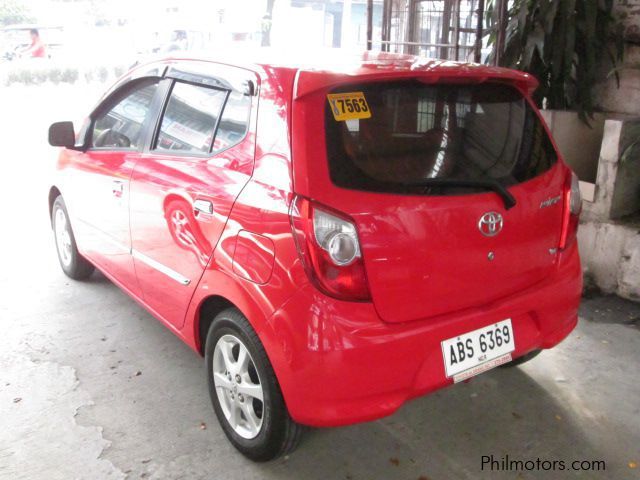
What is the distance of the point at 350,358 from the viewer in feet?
6.09

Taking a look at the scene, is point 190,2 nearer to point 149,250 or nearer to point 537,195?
point 149,250

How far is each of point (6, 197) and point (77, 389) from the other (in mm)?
4649

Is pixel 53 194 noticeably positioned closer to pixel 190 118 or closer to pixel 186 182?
pixel 190 118

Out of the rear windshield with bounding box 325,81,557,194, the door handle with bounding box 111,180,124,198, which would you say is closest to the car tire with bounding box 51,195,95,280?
the door handle with bounding box 111,180,124,198

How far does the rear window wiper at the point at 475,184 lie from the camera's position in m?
1.99

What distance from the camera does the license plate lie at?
2.03 meters

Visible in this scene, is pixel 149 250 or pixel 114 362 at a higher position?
pixel 149 250

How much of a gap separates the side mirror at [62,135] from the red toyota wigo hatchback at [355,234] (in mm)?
1232

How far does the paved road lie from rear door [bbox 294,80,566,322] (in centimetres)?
71

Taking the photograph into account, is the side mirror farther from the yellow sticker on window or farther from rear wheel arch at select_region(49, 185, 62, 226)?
the yellow sticker on window

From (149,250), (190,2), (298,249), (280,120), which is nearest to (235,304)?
(298,249)

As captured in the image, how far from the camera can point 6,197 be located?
666 centimetres

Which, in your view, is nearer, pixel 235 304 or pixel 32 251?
pixel 235 304

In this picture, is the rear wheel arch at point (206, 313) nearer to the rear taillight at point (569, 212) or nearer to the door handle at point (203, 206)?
the door handle at point (203, 206)
